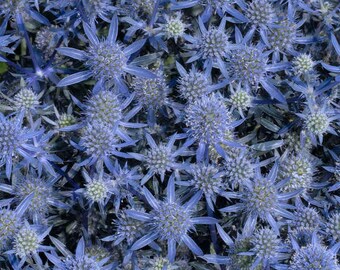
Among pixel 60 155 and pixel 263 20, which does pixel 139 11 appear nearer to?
pixel 263 20

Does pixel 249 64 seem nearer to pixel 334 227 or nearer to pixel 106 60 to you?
pixel 106 60

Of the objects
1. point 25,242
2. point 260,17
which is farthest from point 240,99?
point 25,242

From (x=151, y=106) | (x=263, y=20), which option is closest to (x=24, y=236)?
(x=151, y=106)

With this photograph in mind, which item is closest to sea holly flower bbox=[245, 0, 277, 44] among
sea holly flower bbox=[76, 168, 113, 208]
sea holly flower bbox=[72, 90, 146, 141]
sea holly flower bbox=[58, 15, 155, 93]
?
sea holly flower bbox=[58, 15, 155, 93]

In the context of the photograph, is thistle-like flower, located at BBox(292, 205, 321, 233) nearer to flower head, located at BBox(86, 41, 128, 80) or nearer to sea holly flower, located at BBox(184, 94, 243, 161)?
sea holly flower, located at BBox(184, 94, 243, 161)

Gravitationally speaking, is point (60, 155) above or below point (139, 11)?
below

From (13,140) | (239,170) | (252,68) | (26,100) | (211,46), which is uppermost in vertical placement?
(211,46)

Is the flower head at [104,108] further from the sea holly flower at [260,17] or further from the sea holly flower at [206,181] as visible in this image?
the sea holly flower at [260,17]
